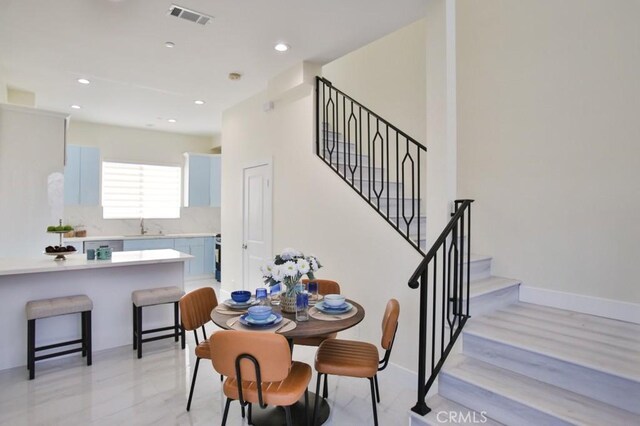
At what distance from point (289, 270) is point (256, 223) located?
2913mm

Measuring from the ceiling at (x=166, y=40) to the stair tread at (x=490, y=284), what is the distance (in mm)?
2454

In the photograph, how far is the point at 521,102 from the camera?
3426 millimetres

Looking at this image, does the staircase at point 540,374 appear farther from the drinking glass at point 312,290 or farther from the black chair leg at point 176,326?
the black chair leg at point 176,326

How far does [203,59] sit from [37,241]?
296 centimetres

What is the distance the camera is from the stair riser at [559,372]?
A: 6.29ft

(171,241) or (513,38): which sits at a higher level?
(513,38)

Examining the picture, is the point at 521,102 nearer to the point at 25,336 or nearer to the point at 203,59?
the point at 203,59

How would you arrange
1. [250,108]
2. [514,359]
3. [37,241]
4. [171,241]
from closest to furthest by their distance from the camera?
[514,359] < [37,241] < [250,108] < [171,241]

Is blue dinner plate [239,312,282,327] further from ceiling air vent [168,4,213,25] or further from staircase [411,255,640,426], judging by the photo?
ceiling air vent [168,4,213,25]

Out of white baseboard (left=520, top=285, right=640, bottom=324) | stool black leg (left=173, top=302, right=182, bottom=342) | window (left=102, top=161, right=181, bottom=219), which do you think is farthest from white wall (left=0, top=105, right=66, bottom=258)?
white baseboard (left=520, top=285, right=640, bottom=324)

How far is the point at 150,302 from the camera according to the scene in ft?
12.1

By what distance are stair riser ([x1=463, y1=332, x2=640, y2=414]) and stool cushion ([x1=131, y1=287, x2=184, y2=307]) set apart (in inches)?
117

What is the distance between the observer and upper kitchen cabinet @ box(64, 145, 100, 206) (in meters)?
6.37

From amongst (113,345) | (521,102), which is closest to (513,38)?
(521,102)
